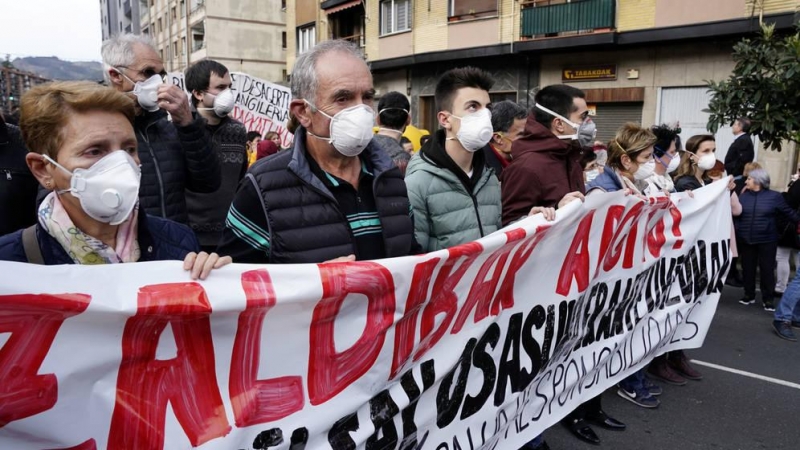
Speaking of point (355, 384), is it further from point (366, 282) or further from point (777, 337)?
point (777, 337)

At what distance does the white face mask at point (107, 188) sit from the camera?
5.32 ft

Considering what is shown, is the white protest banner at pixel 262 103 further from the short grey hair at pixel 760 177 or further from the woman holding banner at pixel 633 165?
the short grey hair at pixel 760 177

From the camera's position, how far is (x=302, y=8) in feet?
88.1

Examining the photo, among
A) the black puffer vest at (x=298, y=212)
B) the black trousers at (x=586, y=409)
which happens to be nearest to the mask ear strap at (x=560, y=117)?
the black trousers at (x=586, y=409)

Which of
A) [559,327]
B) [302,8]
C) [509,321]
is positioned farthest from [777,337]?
[302,8]

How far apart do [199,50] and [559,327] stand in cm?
4100

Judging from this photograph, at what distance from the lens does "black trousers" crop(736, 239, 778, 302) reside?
6457 mm

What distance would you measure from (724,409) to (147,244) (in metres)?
3.86

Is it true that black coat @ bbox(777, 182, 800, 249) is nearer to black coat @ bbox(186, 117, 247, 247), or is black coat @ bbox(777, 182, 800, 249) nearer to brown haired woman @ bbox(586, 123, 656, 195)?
brown haired woman @ bbox(586, 123, 656, 195)

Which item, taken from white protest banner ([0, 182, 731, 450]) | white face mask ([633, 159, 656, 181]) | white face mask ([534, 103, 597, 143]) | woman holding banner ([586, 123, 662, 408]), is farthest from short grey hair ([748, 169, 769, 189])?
white protest banner ([0, 182, 731, 450])

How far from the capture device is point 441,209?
286 cm

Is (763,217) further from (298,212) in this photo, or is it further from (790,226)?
(298,212)

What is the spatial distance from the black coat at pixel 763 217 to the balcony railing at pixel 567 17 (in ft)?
30.8

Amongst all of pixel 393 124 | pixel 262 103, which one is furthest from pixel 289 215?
pixel 262 103
